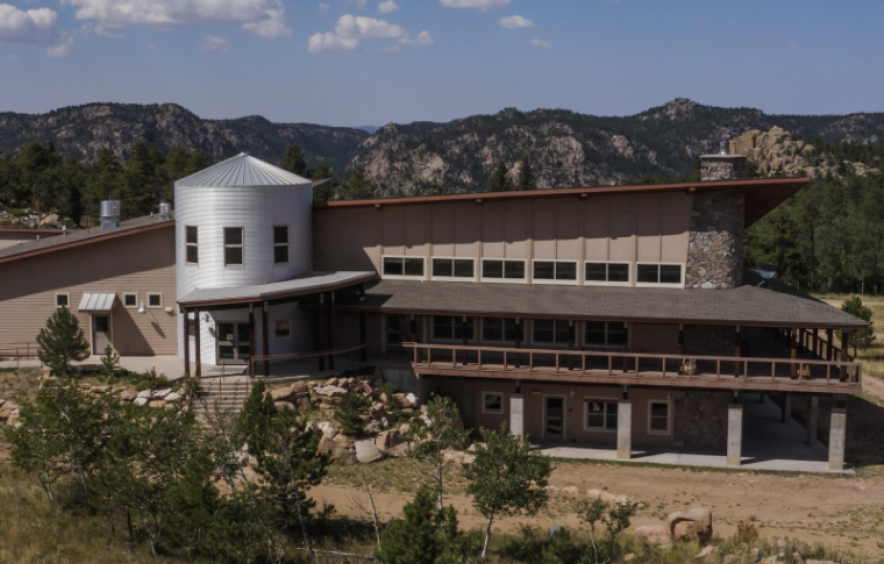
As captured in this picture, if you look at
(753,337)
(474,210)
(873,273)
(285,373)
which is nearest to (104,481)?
(285,373)

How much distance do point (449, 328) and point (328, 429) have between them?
6.96 m

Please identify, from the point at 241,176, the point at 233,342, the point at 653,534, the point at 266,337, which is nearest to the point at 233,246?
the point at 241,176

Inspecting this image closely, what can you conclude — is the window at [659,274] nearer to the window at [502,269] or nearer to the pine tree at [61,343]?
the window at [502,269]

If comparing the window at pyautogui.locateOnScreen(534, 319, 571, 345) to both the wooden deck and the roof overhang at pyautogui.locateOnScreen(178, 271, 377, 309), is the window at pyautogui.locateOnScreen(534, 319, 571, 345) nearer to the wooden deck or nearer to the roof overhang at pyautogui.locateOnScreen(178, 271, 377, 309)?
the wooden deck

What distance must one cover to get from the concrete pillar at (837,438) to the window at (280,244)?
1928 centimetres

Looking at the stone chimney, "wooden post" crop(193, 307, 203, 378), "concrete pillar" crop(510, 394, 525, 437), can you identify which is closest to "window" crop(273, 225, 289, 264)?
"wooden post" crop(193, 307, 203, 378)

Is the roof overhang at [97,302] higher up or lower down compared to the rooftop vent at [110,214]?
lower down

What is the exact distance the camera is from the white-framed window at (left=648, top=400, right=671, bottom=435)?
3041 centimetres

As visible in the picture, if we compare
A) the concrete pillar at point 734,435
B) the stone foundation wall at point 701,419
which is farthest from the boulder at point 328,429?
the concrete pillar at point 734,435

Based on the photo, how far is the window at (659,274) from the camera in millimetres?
31438

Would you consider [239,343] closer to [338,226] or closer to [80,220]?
[338,226]

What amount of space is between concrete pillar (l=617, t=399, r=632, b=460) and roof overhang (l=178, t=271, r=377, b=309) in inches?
409

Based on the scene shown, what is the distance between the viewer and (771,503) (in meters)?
25.3

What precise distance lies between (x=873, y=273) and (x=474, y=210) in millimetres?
57794
